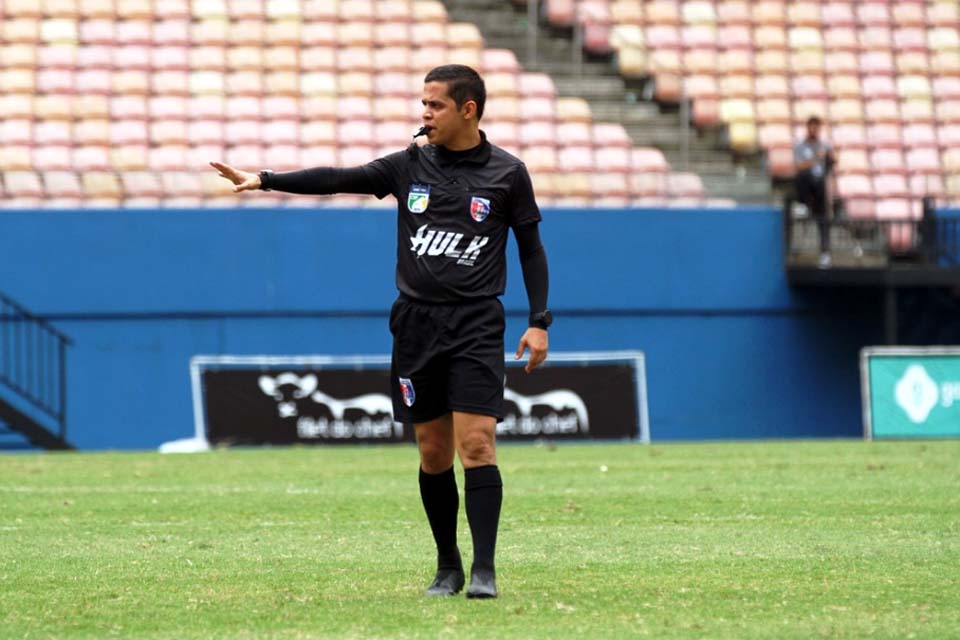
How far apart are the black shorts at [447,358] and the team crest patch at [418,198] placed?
0.36m

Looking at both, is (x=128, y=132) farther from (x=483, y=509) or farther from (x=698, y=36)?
(x=483, y=509)

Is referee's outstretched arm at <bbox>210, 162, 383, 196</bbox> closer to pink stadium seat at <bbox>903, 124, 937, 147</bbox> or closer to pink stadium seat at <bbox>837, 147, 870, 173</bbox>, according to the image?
pink stadium seat at <bbox>837, 147, 870, 173</bbox>

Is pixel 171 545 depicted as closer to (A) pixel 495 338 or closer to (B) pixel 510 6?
(A) pixel 495 338

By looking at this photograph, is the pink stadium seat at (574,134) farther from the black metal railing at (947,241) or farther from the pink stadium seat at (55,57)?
the pink stadium seat at (55,57)

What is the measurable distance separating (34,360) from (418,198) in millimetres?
14486

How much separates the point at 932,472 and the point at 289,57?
11.9m

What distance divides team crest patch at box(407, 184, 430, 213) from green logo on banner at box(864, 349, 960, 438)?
43.0 ft

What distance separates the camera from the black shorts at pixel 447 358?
7145 millimetres

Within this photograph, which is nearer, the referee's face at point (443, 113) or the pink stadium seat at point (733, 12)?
the referee's face at point (443, 113)

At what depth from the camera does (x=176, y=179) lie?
850 inches

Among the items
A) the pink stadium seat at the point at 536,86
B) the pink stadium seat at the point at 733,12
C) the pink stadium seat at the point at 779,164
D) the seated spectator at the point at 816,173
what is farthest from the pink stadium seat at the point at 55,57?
the seated spectator at the point at 816,173

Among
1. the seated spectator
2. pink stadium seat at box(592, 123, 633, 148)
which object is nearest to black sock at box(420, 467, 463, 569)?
the seated spectator

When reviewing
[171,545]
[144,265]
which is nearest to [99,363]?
[144,265]

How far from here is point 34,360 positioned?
20906mm
